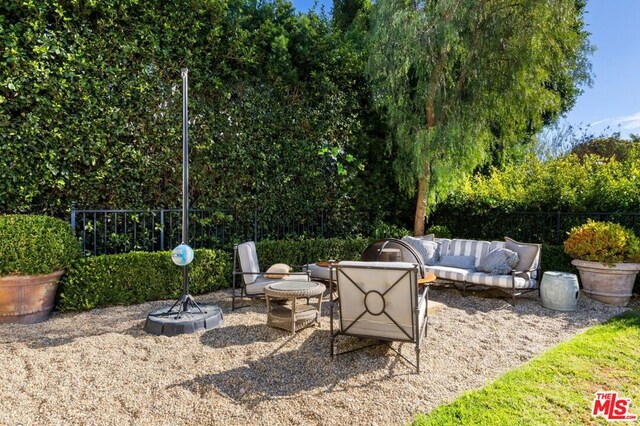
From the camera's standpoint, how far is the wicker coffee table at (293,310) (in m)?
4.02

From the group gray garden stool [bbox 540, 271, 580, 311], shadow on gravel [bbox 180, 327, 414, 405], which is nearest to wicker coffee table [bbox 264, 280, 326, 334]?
shadow on gravel [bbox 180, 327, 414, 405]

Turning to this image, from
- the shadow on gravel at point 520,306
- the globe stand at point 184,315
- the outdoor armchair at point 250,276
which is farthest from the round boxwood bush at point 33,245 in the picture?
the shadow on gravel at point 520,306

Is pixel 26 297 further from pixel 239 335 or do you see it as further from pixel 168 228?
pixel 239 335

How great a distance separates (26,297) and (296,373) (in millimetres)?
3456

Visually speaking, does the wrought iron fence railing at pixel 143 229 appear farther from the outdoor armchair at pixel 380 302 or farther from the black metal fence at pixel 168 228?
the outdoor armchair at pixel 380 302

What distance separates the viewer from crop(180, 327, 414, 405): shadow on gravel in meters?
2.82

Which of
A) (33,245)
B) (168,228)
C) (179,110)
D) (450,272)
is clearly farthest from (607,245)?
(33,245)

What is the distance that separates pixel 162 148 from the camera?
19.2ft

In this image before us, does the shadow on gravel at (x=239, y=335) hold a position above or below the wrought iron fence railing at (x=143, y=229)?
below

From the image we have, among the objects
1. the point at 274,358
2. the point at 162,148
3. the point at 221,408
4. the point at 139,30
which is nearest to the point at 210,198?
the point at 162,148

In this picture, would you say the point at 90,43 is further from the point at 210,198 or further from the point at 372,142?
the point at 372,142

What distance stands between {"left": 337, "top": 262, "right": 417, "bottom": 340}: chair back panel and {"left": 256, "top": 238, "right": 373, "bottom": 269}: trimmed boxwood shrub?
2882 millimetres

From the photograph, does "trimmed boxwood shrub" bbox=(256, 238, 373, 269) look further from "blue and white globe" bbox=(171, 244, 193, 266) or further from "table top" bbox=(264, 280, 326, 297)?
"blue and white globe" bbox=(171, 244, 193, 266)

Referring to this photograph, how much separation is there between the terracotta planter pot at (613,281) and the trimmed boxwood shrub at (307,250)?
3.78 metres
